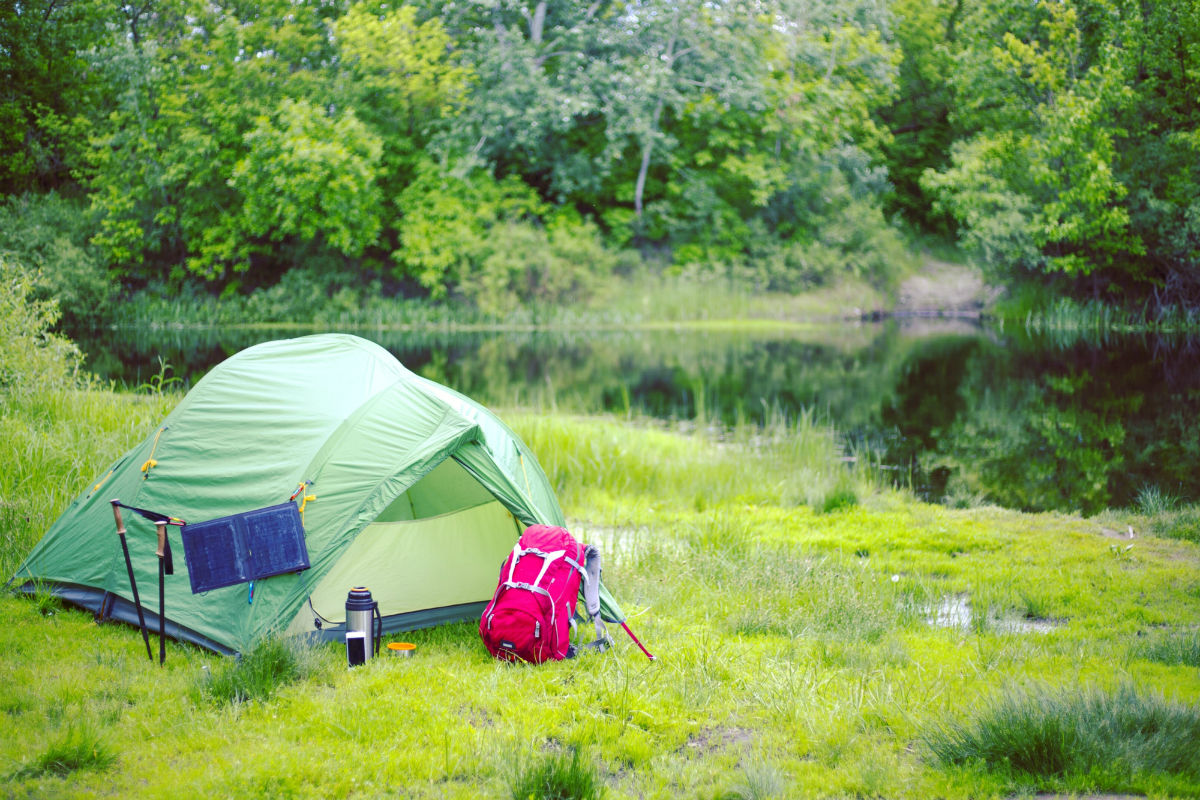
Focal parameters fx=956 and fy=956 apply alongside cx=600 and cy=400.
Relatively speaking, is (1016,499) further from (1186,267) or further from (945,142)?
(945,142)

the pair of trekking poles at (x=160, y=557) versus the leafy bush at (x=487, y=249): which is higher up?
the leafy bush at (x=487, y=249)

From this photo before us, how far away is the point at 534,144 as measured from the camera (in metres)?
28.4

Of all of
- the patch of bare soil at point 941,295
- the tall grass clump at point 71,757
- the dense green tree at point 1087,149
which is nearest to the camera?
the tall grass clump at point 71,757

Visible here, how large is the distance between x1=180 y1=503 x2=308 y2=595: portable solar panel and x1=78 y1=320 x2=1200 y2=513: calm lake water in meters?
6.97

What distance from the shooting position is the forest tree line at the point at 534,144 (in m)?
24.9

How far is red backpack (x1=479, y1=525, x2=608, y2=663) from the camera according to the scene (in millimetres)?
4770

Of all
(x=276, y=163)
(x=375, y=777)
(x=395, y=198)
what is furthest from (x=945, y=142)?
(x=375, y=777)

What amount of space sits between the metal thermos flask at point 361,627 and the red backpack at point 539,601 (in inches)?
22.0

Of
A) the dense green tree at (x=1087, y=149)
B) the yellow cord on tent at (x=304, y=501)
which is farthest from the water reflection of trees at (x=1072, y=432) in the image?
the yellow cord on tent at (x=304, y=501)

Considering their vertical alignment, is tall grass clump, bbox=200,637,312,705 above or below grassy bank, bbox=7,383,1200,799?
above

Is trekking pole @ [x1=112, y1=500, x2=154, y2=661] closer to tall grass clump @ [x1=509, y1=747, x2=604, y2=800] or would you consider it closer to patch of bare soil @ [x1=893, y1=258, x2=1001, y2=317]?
tall grass clump @ [x1=509, y1=747, x2=604, y2=800]

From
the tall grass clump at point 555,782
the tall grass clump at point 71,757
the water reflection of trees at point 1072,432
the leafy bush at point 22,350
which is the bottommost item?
the water reflection of trees at point 1072,432

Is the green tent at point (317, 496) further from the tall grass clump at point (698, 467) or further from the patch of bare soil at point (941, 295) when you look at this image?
the patch of bare soil at point (941, 295)

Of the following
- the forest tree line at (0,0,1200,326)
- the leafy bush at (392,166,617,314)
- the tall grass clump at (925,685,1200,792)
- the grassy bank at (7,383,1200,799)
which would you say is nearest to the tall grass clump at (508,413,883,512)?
the grassy bank at (7,383,1200,799)
